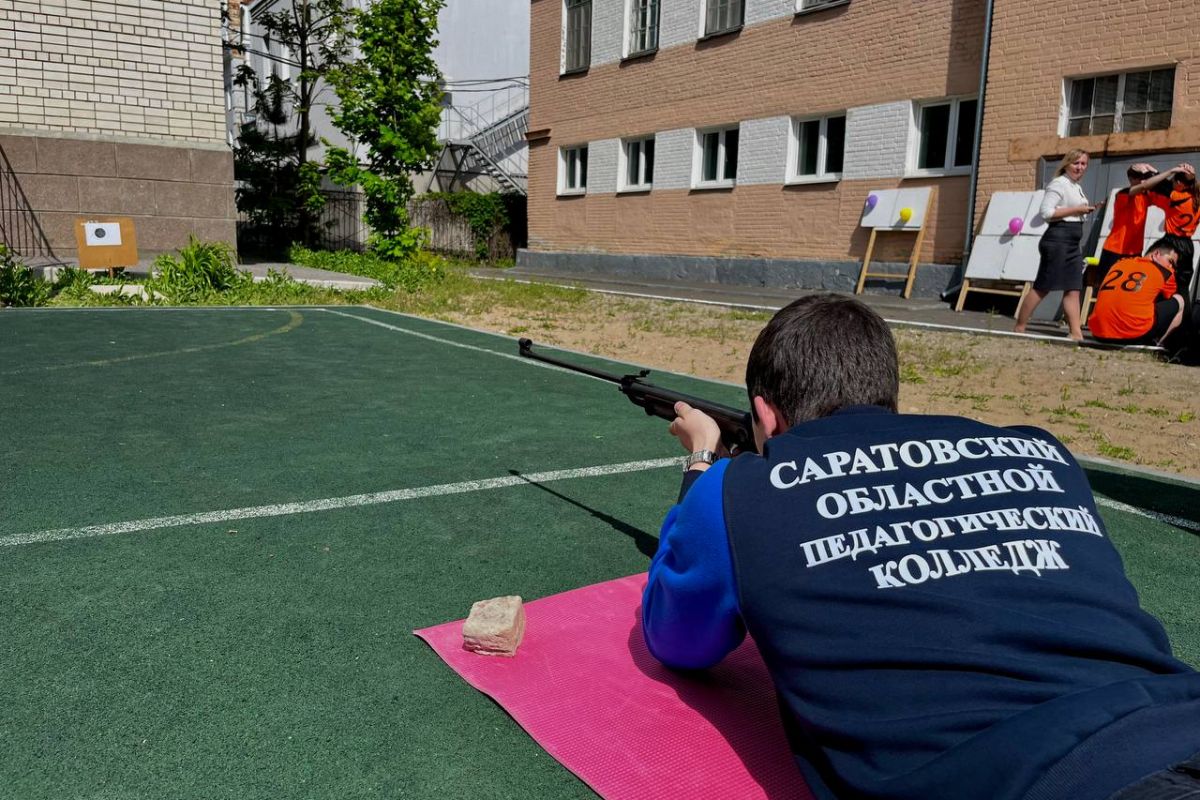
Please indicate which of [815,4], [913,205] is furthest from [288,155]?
[913,205]

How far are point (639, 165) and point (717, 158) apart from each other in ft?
8.80

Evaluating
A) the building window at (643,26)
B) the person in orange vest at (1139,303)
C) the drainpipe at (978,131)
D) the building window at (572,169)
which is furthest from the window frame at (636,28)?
the person in orange vest at (1139,303)

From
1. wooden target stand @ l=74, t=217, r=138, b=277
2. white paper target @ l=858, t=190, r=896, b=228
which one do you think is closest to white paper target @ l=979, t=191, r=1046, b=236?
white paper target @ l=858, t=190, r=896, b=228

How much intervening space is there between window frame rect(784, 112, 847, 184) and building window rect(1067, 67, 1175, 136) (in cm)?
422

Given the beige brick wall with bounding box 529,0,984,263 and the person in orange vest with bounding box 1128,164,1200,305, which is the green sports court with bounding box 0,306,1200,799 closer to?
the person in orange vest with bounding box 1128,164,1200,305

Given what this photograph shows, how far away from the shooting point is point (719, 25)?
19.2 meters

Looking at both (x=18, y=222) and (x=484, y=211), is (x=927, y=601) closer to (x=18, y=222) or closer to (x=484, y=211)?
(x=18, y=222)

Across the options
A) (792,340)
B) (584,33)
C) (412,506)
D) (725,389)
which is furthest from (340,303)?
(584,33)

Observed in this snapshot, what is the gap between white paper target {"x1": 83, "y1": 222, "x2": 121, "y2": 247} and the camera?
12.7m

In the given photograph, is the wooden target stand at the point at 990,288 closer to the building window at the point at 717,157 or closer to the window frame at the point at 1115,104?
the window frame at the point at 1115,104

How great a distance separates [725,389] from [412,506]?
354 cm

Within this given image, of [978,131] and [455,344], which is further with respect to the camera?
[978,131]

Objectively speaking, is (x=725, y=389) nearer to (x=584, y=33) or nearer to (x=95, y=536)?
(x=95, y=536)

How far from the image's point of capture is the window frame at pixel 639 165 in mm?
21373
